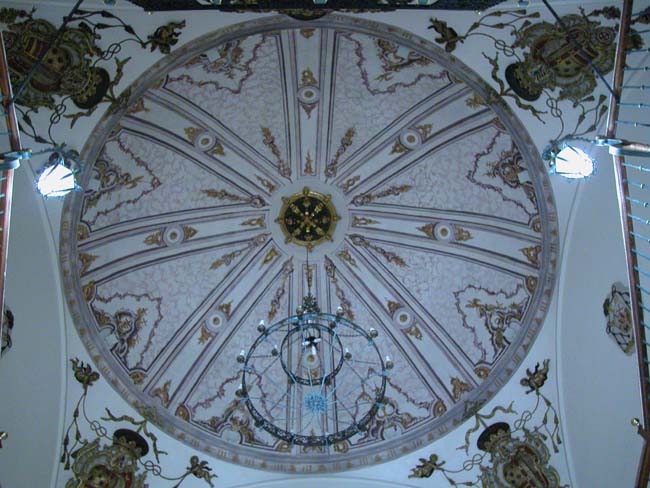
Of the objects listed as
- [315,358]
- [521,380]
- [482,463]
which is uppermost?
[315,358]

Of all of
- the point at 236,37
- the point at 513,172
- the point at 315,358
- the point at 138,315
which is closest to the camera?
the point at 236,37

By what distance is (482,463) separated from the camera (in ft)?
38.5

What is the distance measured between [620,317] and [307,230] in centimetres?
494

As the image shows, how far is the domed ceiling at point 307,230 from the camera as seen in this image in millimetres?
11164

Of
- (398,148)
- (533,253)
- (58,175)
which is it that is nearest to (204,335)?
(58,175)

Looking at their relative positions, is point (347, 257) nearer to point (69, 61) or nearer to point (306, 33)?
point (306, 33)

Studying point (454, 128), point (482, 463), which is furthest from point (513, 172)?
point (482, 463)

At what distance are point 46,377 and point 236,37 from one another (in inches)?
209

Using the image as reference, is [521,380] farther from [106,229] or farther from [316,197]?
[106,229]

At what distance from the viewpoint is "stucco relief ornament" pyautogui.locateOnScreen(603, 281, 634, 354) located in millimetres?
10331

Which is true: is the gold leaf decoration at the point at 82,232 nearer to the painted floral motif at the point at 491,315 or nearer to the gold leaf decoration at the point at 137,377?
the gold leaf decoration at the point at 137,377

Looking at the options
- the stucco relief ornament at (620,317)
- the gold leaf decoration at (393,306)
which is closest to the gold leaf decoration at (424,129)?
the gold leaf decoration at (393,306)

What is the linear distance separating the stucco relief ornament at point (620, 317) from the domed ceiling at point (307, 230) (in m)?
1.03

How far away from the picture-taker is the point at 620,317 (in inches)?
413
